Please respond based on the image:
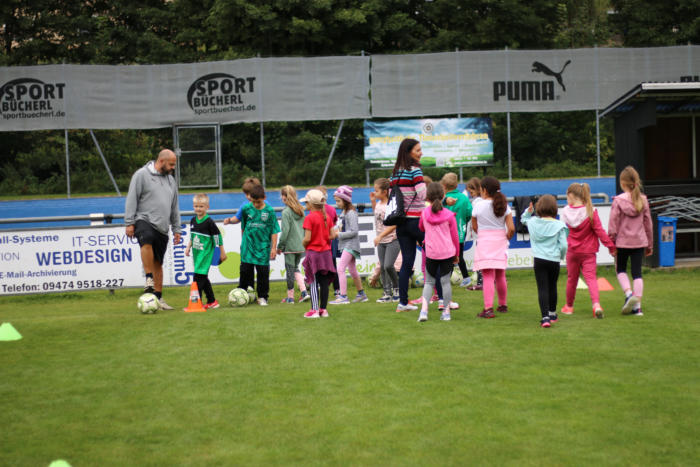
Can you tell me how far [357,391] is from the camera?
5.88m

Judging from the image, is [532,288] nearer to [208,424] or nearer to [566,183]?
[208,424]

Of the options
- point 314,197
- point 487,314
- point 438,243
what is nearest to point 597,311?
point 487,314

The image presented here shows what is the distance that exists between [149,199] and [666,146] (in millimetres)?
11634

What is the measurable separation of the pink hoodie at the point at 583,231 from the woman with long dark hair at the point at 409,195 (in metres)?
1.76

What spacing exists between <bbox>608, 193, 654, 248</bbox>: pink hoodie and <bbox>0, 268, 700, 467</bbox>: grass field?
886mm

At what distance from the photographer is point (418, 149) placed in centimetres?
961

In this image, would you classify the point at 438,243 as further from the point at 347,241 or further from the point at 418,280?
the point at 418,280

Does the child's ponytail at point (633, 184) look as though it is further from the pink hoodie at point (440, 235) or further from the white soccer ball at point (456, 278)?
the white soccer ball at point (456, 278)

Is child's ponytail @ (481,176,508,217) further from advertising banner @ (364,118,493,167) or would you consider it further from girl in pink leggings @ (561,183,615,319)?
advertising banner @ (364,118,493,167)

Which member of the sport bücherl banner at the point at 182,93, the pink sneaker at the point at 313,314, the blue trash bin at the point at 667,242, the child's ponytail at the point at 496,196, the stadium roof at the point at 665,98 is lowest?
the pink sneaker at the point at 313,314

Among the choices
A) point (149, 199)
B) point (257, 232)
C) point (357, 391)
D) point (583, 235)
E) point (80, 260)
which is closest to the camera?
point (357, 391)

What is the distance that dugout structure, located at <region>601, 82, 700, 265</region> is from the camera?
1538cm

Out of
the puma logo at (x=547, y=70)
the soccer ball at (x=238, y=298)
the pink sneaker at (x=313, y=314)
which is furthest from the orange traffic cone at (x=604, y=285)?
the puma logo at (x=547, y=70)

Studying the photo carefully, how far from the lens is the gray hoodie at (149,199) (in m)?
11.0
